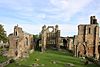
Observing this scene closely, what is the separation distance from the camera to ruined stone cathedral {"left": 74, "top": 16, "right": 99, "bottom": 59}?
6962cm

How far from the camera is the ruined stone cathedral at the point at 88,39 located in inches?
2741

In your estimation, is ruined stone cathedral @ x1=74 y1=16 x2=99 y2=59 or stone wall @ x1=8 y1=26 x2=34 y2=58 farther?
ruined stone cathedral @ x1=74 y1=16 x2=99 y2=59

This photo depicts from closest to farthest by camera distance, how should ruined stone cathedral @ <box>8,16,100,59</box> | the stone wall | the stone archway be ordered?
the stone wall
ruined stone cathedral @ <box>8,16,100,59</box>
the stone archway

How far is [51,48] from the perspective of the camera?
245 feet

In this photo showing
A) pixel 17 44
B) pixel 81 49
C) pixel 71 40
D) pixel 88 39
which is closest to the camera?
pixel 17 44

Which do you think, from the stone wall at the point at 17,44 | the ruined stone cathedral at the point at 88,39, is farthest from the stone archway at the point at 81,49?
the stone wall at the point at 17,44

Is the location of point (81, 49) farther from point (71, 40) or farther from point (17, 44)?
point (17, 44)

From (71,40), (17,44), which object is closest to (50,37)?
(71,40)

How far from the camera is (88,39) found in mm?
71562

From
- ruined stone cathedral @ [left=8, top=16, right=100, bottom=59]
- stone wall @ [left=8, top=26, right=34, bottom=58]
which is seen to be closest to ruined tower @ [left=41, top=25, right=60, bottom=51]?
ruined stone cathedral @ [left=8, top=16, right=100, bottom=59]

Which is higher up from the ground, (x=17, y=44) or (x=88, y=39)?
(x=88, y=39)

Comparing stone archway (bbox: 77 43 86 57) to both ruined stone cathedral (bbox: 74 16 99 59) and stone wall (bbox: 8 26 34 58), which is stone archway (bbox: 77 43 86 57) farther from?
stone wall (bbox: 8 26 34 58)

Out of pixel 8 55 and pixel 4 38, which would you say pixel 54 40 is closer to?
pixel 4 38

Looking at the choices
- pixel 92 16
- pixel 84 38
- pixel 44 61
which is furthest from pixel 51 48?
pixel 44 61
